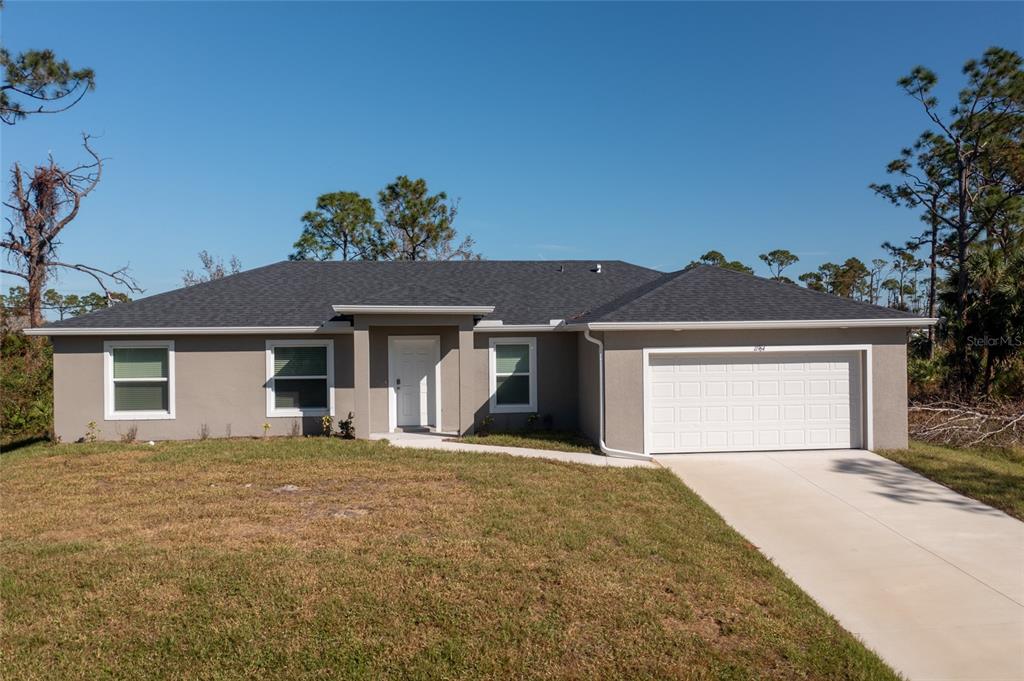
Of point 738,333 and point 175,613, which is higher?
point 738,333

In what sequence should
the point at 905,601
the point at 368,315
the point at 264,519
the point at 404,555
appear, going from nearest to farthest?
the point at 905,601 → the point at 404,555 → the point at 264,519 → the point at 368,315

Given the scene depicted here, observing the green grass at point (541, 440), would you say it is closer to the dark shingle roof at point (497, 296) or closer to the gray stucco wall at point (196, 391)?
the dark shingle roof at point (497, 296)

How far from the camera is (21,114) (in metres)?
16.6

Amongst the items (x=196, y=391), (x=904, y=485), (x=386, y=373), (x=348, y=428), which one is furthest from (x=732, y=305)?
(x=196, y=391)

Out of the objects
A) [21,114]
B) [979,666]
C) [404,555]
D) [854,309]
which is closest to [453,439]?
[404,555]

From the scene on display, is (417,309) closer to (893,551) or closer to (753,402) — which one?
(753,402)

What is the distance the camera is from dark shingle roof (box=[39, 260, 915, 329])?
36.9 ft

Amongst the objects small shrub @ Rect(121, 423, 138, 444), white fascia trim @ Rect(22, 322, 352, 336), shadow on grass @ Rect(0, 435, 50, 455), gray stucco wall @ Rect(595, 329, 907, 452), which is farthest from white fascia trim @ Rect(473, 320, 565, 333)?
shadow on grass @ Rect(0, 435, 50, 455)

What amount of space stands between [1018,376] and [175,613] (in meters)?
18.5

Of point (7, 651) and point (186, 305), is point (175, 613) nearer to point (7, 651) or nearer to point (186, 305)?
point (7, 651)

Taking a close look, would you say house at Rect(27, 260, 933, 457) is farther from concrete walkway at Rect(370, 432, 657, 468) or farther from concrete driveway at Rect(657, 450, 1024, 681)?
concrete driveway at Rect(657, 450, 1024, 681)

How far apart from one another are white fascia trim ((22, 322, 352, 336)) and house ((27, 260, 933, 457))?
40 mm

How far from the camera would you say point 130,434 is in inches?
490
